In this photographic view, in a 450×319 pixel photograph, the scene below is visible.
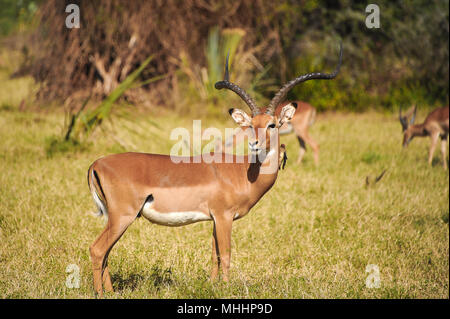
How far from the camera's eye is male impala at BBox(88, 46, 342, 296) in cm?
331

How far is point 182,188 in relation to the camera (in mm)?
3451

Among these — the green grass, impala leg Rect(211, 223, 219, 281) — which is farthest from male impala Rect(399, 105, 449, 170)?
impala leg Rect(211, 223, 219, 281)

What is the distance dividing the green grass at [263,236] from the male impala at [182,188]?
37 cm

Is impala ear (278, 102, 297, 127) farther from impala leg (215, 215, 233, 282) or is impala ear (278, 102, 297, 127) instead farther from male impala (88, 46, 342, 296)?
impala leg (215, 215, 233, 282)

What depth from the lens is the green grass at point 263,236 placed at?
12.4 feet

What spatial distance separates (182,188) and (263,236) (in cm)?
191

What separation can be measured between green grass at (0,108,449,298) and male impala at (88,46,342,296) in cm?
37

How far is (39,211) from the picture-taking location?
5.32 meters

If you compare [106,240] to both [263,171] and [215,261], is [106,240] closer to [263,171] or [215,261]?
[215,261]

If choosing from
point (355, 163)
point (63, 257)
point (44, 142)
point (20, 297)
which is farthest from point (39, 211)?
point (355, 163)

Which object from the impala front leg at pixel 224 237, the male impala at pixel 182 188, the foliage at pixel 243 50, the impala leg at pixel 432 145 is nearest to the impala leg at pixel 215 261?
the male impala at pixel 182 188

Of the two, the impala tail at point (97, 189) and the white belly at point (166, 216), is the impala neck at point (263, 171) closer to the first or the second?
the white belly at point (166, 216)

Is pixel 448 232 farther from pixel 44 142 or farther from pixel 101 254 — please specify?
pixel 44 142

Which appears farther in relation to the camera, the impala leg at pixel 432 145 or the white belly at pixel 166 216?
the impala leg at pixel 432 145
